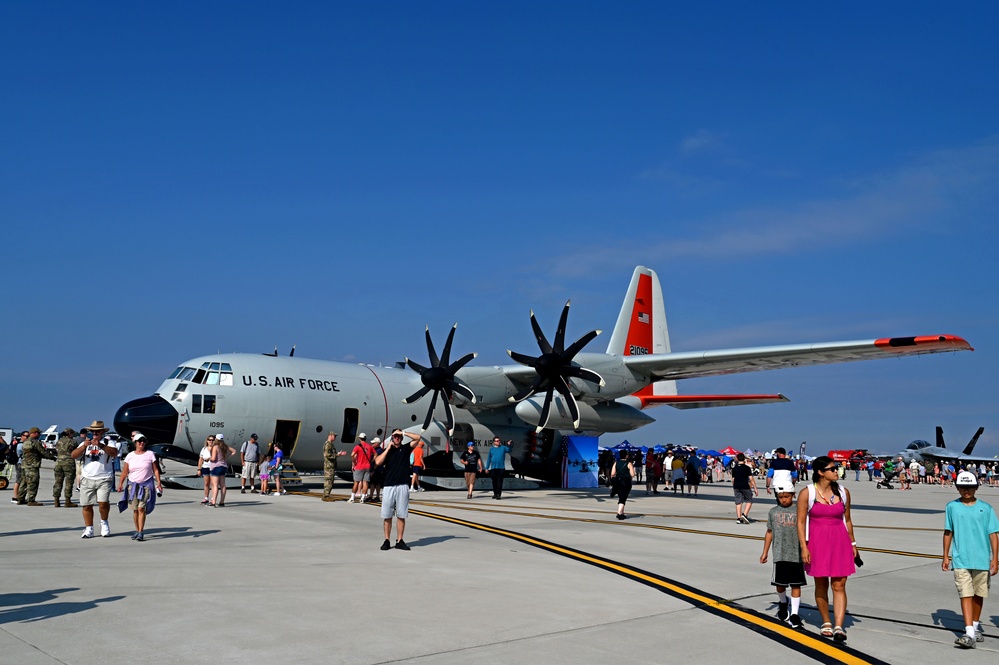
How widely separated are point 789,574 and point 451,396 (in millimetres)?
18927

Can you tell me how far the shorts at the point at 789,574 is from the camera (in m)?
7.52

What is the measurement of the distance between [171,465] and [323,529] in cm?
3237

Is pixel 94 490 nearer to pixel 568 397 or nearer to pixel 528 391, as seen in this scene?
pixel 568 397

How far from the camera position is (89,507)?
492 inches

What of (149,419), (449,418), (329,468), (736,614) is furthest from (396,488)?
(449,418)

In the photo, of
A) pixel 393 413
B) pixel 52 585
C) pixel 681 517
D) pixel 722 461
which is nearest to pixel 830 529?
pixel 52 585

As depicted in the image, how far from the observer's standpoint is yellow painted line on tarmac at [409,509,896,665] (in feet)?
21.0

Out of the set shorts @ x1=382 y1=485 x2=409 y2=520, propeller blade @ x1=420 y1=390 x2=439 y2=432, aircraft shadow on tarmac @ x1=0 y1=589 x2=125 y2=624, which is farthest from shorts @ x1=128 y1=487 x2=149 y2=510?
propeller blade @ x1=420 y1=390 x2=439 y2=432

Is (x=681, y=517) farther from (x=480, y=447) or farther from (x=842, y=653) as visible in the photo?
(x=842, y=653)

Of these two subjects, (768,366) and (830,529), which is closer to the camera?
(830,529)

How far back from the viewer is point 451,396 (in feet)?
85.4

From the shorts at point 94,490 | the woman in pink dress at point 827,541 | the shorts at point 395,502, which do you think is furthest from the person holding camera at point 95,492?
the woman in pink dress at point 827,541

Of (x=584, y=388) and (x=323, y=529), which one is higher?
(x=584, y=388)

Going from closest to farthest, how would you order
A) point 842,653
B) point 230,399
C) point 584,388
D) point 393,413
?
point 842,653 < point 230,399 < point 584,388 < point 393,413
